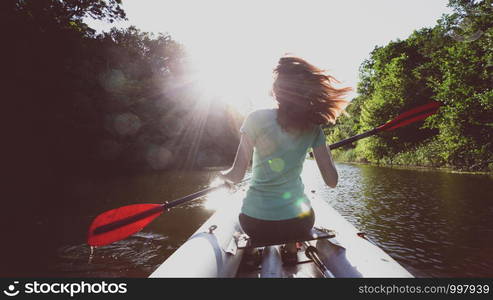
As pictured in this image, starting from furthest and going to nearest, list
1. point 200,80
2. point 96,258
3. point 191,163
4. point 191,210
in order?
point 200,80 < point 191,163 < point 191,210 < point 96,258

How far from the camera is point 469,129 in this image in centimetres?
1388

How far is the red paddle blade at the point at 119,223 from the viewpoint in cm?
275

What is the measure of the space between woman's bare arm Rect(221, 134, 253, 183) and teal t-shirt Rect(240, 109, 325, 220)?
0.04 meters

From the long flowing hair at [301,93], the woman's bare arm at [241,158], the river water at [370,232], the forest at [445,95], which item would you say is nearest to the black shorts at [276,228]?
the woman's bare arm at [241,158]

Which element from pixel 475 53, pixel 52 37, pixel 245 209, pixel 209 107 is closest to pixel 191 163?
pixel 209 107

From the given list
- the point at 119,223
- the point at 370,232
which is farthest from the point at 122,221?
the point at 370,232

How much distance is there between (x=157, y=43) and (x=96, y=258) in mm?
34969

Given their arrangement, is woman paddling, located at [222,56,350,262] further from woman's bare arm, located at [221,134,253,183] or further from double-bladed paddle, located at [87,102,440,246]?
double-bladed paddle, located at [87,102,440,246]

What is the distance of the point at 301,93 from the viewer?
1673 millimetres

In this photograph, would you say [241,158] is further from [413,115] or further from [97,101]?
[97,101]

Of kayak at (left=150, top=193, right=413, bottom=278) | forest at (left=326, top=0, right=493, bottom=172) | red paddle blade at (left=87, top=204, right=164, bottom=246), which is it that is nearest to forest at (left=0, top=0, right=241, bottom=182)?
red paddle blade at (left=87, top=204, right=164, bottom=246)

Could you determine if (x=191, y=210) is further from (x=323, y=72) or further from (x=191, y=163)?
(x=191, y=163)

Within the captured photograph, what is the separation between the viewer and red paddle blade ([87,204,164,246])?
2.75 metres

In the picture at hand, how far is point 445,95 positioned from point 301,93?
17.3 metres
